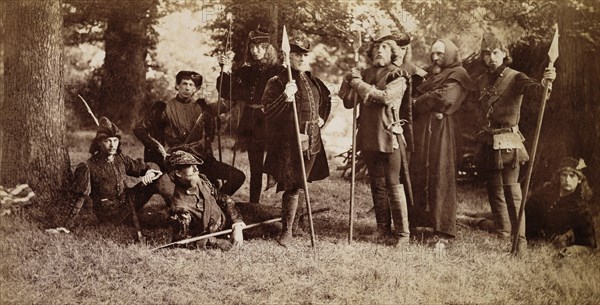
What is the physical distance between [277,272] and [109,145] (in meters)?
1.81

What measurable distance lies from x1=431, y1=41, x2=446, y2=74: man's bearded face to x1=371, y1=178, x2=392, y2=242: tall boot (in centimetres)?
107

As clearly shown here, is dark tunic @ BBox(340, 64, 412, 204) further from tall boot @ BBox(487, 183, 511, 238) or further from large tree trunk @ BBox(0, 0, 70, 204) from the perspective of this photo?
large tree trunk @ BBox(0, 0, 70, 204)

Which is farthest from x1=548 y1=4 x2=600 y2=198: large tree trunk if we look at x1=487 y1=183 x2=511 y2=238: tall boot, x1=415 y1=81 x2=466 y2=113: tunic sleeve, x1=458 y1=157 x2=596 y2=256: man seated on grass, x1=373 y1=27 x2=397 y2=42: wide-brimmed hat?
x1=373 y1=27 x2=397 y2=42: wide-brimmed hat

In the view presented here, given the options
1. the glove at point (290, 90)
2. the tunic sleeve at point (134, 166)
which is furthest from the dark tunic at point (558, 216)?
the tunic sleeve at point (134, 166)

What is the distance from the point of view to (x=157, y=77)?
18.7ft

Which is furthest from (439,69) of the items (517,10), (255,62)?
(255,62)

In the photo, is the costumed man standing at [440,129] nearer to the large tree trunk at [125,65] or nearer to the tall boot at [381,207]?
the tall boot at [381,207]

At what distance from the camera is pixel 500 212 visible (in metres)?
5.39

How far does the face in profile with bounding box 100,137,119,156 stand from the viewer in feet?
17.7

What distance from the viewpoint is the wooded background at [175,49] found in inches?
207

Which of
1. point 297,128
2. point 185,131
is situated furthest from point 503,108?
point 185,131

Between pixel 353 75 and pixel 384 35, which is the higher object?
pixel 384 35

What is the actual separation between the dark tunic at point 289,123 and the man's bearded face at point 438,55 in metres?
1.01

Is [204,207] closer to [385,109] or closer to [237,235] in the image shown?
[237,235]
